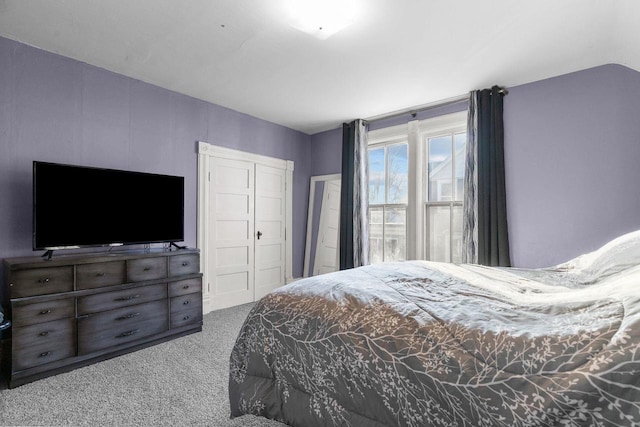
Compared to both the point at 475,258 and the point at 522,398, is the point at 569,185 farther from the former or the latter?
the point at 522,398

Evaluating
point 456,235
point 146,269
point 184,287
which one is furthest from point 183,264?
point 456,235

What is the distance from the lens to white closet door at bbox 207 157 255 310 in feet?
12.5

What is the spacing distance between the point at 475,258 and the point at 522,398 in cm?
271

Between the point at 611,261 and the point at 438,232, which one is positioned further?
the point at 438,232

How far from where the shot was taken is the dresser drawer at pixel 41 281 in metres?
2.09

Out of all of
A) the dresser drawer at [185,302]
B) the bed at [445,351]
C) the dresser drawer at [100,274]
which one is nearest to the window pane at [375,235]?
the dresser drawer at [185,302]

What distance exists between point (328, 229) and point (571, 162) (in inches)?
121

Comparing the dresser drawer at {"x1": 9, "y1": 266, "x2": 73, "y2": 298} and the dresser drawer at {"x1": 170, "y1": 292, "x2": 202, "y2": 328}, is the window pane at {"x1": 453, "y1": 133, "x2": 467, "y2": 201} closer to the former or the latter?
the dresser drawer at {"x1": 170, "y1": 292, "x2": 202, "y2": 328}

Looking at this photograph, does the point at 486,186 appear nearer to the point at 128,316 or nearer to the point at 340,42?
the point at 340,42

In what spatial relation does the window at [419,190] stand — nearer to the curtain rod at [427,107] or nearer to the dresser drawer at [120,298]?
the curtain rod at [427,107]

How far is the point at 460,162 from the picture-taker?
12.0ft

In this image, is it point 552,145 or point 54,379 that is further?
point 552,145

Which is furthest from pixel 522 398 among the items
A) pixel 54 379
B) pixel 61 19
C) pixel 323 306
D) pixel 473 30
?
pixel 61 19

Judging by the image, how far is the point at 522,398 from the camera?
76 centimetres
